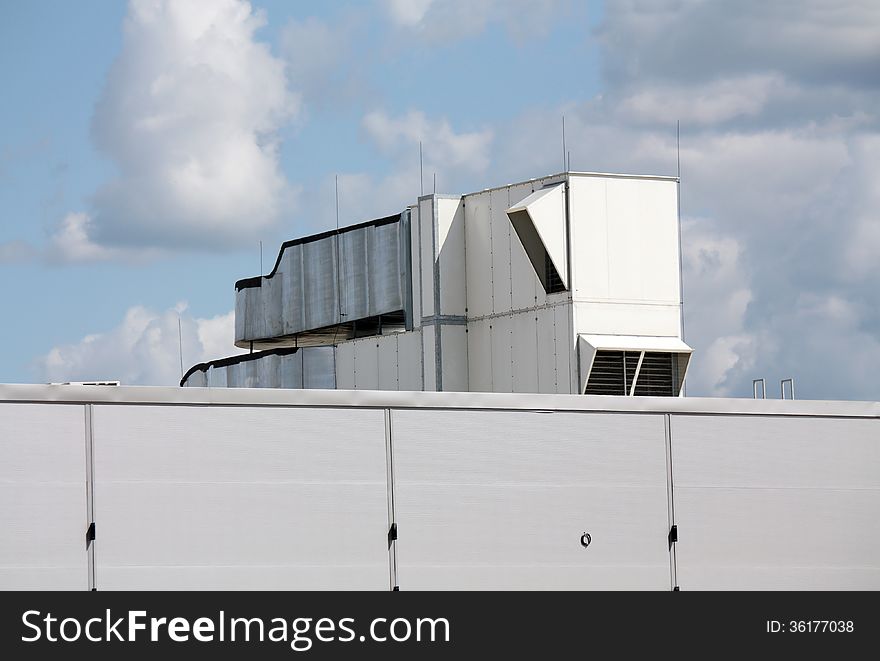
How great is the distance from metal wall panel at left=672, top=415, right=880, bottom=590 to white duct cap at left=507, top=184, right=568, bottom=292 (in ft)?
58.0

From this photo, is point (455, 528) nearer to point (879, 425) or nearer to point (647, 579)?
point (647, 579)

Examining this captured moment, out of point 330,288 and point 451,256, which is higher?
point 451,256

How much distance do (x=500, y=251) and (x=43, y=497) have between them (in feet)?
82.9

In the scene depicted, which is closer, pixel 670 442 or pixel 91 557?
pixel 91 557

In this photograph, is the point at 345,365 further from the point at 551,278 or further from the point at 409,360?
the point at 551,278

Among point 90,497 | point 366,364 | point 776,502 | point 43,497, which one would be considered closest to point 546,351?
point 366,364

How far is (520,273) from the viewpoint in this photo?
41375mm

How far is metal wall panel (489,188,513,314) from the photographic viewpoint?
41719 millimetres

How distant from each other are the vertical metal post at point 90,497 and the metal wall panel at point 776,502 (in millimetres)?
8200

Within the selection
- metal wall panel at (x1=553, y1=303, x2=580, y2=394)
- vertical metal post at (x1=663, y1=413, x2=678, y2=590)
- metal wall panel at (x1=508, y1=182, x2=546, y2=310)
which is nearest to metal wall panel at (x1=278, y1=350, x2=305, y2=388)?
metal wall panel at (x1=508, y1=182, x2=546, y2=310)

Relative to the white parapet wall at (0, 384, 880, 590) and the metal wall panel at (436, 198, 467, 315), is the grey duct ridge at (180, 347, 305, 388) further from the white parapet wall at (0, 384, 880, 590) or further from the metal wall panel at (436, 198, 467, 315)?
the white parapet wall at (0, 384, 880, 590)

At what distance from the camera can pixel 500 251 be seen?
4197 cm

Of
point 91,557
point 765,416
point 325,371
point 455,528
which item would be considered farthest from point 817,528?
point 325,371

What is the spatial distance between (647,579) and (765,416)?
315 cm
